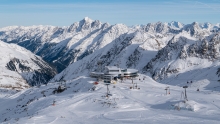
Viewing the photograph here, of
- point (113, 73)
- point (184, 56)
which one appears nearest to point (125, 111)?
point (113, 73)

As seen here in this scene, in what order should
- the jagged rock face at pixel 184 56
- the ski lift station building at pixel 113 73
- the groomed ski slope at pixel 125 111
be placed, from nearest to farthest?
the groomed ski slope at pixel 125 111 → the ski lift station building at pixel 113 73 → the jagged rock face at pixel 184 56

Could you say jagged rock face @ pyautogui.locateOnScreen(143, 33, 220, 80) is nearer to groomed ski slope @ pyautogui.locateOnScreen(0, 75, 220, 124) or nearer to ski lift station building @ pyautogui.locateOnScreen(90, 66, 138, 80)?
ski lift station building @ pyautogui.locateOnScreen(90, 66, 138, 80)

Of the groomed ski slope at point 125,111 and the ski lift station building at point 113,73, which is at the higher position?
the ski lift station building at point 113,73

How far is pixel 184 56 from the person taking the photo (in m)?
145

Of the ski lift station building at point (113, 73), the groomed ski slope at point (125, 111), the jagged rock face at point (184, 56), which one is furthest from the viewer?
the jagged rock face at point (184, 56)

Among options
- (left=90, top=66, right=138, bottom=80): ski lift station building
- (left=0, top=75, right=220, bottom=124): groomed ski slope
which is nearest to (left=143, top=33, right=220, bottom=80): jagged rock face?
(left=90, top=66, right=138, bottom=80): ski lift station building

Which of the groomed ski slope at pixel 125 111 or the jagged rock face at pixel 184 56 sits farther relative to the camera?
the jagged rock face at pixel 184 56

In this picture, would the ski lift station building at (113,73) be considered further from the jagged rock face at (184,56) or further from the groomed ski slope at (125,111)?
the jagged rock face at (184,56)

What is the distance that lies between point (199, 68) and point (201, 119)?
102017 mm

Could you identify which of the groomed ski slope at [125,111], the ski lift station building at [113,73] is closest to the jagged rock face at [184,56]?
the ski lift station building at [113,73]

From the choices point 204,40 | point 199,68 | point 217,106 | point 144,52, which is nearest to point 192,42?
point 204,40

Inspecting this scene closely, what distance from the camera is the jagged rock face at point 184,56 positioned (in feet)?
453

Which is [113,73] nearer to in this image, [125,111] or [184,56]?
[125,111]

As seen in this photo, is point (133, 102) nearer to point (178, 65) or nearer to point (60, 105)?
point (60, 105)
